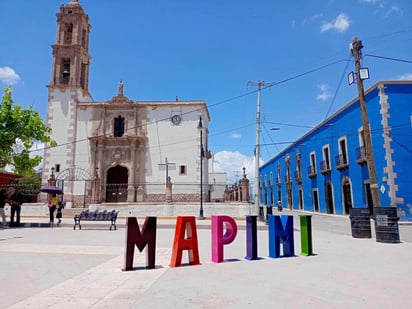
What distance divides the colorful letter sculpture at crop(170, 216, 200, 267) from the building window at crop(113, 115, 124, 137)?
72.9 feet

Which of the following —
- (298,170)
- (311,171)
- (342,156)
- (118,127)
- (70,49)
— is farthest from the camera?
(298,170)

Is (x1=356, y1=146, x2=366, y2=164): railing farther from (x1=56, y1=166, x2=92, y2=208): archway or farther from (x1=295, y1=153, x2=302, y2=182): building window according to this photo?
(x1=56, y1=166, x2=92, y2=208): archway

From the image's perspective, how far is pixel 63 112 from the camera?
2667 cm

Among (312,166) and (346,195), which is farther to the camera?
(312,166)


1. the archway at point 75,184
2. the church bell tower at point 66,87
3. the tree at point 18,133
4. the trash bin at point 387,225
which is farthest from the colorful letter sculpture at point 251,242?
the church bell tower at point 66,87

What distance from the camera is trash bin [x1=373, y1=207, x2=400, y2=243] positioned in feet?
28.2

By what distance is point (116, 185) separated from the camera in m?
25.2

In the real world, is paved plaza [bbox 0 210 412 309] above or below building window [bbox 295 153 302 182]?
below

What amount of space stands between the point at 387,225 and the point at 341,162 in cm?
1437

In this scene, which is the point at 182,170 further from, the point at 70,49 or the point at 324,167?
the point at 70,49

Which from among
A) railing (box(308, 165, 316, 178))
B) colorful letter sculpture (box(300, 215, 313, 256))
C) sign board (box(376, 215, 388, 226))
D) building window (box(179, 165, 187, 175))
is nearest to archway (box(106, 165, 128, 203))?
building window (box(179, 165, 187, 175))

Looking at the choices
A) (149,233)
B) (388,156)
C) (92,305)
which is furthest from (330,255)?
(388,156)

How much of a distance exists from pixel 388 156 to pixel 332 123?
7.03 m

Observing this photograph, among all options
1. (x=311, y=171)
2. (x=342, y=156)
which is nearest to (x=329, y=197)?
(x=311, y=171)
